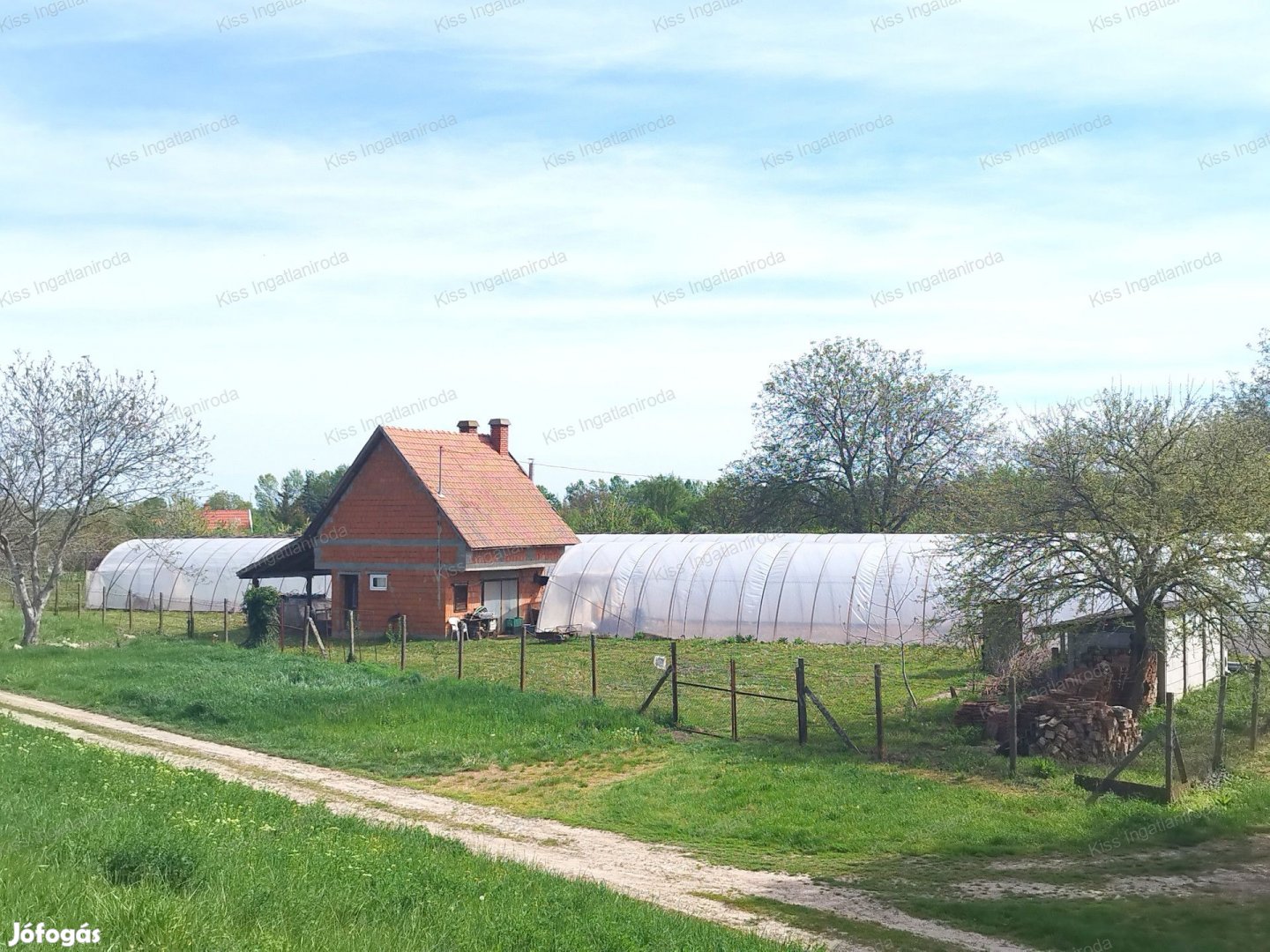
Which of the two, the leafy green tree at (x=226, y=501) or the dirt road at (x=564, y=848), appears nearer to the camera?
the dirt road at (x=564, y=848)

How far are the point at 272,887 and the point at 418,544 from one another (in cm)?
3111

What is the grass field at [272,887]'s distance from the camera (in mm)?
6773

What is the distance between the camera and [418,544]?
127 ft

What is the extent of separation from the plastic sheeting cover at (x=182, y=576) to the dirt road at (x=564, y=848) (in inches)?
1225

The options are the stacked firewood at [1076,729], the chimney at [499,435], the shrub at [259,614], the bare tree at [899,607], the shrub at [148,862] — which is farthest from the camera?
the chimney at [499,435]

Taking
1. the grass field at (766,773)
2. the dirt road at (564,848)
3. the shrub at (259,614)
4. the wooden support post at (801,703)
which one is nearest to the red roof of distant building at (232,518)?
the shrub at (259,614)

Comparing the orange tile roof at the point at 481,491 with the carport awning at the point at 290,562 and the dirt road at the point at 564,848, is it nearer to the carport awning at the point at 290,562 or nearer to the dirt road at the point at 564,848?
the carport awning at the point at 290,562

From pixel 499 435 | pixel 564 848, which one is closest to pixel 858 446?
pixel 499 435

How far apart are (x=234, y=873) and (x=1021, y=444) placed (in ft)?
54.0

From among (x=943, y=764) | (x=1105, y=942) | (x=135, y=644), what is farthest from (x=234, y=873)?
→ (x=135, y=644)

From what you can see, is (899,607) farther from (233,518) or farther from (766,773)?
(233,518)

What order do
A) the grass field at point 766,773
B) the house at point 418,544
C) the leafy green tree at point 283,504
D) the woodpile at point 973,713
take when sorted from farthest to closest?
the leafy green tree at point 283,504 → the house at point 418,544 → the woodpile at point 973,713 → the grass field at point 766,773

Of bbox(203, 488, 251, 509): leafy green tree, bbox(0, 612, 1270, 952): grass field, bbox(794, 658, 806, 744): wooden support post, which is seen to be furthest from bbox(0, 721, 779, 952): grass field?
bbox(203, 488, 251, 509): leafy green tree

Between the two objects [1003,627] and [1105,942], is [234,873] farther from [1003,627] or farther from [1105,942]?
[1003,627]
